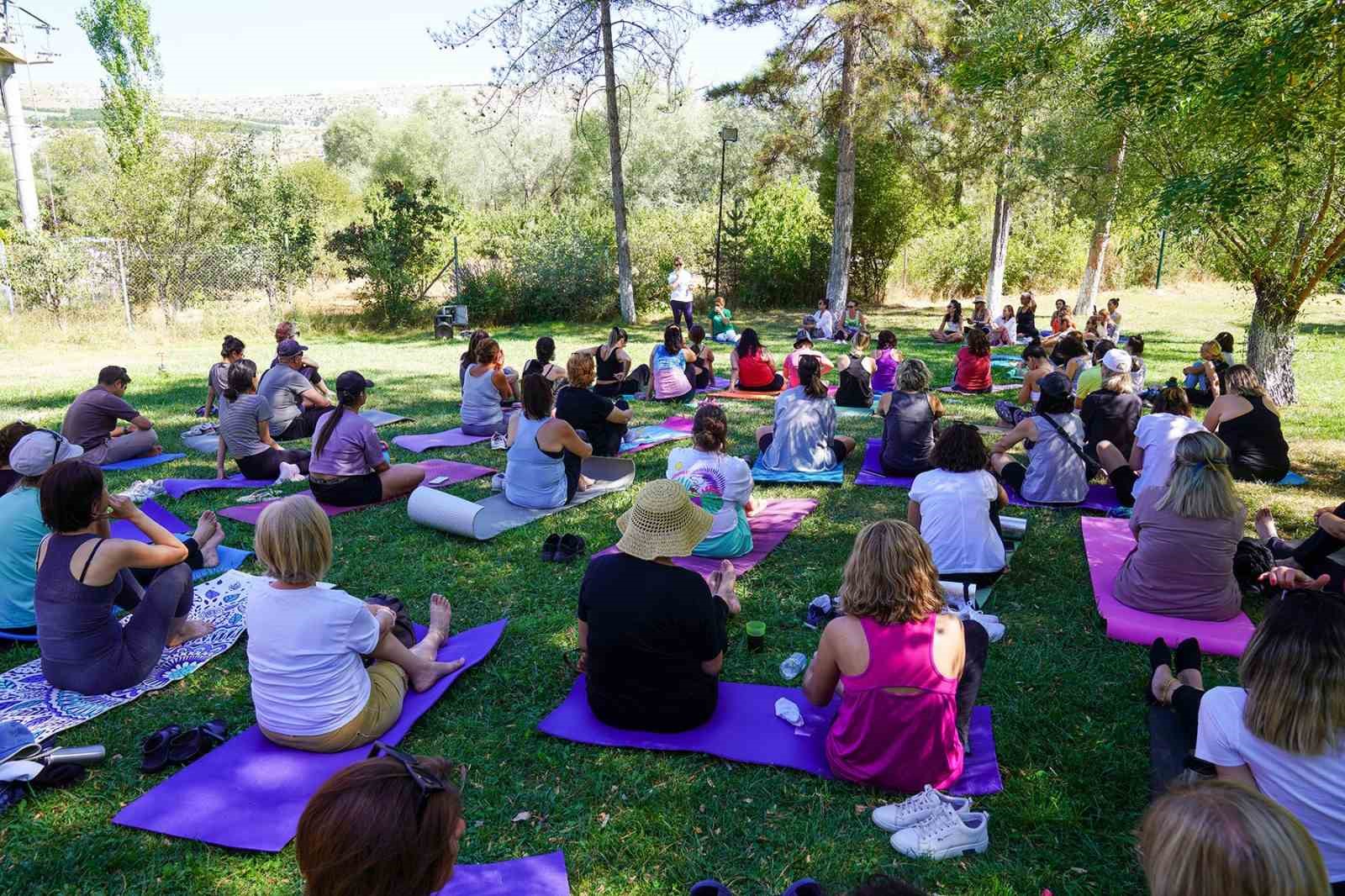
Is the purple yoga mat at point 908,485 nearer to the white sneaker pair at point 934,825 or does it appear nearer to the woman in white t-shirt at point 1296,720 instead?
the white sneaker pair at point 934,825

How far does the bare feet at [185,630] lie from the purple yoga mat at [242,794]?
123 cm

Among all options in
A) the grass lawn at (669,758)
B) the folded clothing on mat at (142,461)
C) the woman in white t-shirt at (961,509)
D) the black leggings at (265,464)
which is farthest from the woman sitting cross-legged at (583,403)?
the folded clothing on mat at (142,461)

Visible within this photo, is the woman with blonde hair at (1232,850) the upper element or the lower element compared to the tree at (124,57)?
lower

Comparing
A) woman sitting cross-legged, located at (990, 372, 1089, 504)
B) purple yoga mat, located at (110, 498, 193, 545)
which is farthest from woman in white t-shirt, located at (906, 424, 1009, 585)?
purple yoga mat, located at (110, 498, 193, 545)

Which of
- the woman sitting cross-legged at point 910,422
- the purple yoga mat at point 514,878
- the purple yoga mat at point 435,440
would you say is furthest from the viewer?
the purple yoga mat at point 435,440

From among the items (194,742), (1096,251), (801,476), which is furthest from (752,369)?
(1096,251)

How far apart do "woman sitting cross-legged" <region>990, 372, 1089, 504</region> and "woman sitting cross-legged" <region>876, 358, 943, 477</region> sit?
0.81m

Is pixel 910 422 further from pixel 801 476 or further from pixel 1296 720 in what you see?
pixel 1296 720

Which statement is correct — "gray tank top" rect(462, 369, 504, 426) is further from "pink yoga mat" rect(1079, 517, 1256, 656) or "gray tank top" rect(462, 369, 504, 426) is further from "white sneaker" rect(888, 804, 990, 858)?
"white sneaker" rect(888, 804, 990, 858)

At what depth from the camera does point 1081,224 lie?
25.5 meters

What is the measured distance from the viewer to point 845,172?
18062 millimetres

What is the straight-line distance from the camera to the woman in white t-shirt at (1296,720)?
2539 millimetres

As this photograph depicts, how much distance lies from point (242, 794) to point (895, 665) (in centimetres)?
279

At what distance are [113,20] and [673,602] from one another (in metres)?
35.6
